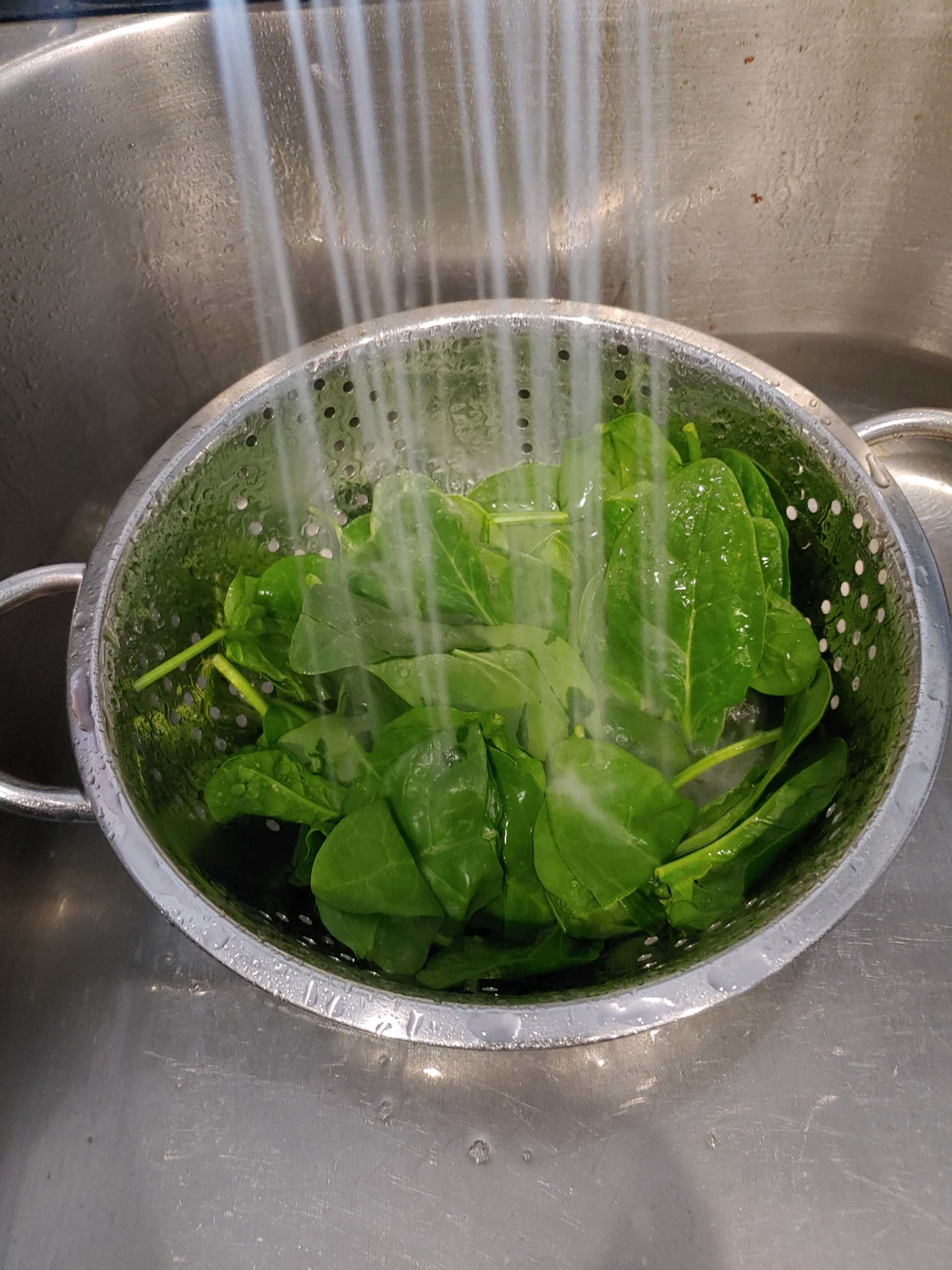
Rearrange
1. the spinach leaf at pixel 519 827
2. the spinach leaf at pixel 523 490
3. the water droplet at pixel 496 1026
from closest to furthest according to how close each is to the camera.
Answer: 1. the water droplet at pixel 496 1026
2. the spinach leaf at pixel 519 827
3. the spinach leaf at pixel 523 490

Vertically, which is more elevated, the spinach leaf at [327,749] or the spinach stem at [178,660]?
the spinach stem at [178,660]

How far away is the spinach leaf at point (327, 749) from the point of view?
1.65ft

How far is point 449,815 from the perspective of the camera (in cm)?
45

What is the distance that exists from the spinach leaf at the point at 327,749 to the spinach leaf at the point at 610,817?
12cm

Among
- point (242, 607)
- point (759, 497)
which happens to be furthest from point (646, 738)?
point (242, 607)

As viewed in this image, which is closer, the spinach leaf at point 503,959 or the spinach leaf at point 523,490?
the spinach leaf at point 503,959

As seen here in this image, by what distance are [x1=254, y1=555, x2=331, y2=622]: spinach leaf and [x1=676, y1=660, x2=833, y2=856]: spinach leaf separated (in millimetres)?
266

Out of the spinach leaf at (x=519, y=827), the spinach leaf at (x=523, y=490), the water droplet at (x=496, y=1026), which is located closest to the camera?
the water droplet at (x=496, y=1026)

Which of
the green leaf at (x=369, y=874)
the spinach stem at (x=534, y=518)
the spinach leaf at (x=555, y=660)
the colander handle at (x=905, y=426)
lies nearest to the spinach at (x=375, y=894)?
the green leaf at (x=369, y=874)

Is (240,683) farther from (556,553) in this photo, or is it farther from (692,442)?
(692,442)

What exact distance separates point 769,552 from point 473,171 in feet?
1.53

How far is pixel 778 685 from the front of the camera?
0.51 meters

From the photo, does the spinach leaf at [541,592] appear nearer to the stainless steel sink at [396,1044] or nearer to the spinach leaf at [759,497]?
the spinach leaf at [759,497]

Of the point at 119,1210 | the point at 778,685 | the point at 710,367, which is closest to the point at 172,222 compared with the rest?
the point at 710,367
